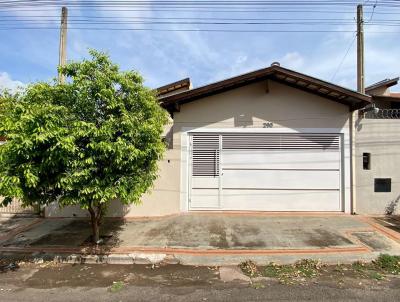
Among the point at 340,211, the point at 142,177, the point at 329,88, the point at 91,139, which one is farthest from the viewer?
the point at 340,211

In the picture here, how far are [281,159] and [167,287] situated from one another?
612cm

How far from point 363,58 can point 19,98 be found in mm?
9845

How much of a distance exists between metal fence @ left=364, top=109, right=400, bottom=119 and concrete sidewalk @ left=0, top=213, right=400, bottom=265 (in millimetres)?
3435

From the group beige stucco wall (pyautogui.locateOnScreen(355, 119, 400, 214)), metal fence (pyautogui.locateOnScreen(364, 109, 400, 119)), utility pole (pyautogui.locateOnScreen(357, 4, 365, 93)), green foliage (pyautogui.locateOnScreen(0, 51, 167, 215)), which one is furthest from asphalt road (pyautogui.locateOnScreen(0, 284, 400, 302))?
utility pole (pyautogui.locateOnScreen(357, 4, 365, 93))

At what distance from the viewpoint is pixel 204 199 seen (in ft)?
35.6

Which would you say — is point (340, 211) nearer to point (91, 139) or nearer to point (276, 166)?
point (276, 166)

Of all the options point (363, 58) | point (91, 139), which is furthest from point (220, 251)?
point (363, 58)

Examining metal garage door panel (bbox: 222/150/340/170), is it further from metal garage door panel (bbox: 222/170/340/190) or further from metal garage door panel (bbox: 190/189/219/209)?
metal garage door panel (bbox: 190/189/219/209)

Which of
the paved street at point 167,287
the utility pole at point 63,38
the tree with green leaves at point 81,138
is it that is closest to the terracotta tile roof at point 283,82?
the tree with green leaves at point 81,138

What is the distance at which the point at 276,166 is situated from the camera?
10867mm

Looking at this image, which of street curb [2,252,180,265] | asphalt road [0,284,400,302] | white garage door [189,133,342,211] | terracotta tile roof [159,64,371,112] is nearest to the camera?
asphalt road [0,284,400,302]

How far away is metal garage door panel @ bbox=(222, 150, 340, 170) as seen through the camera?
10.8 meters

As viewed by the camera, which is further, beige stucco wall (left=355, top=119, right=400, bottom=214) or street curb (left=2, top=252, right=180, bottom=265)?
beige stucco wall (left=355, top=119, right=400, bottom=214)

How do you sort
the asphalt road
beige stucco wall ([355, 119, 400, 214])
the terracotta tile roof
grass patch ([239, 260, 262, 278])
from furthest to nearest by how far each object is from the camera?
1. beige stucco wall ([355, 119, 400, 214])
2. the terracotta tile roof
3. grass patch ([239, 260, 262, 278])
4. the asphalt road
